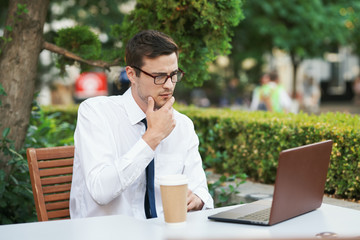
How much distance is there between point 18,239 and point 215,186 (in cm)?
276

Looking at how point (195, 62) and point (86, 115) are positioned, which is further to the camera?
point (195, 62)

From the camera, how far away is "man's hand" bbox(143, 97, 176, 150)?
235 centimetres

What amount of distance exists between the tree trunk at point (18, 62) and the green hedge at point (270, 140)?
5.33 feet

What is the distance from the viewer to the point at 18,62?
4125 millimetres

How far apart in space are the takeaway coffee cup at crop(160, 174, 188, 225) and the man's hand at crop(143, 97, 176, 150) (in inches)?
17.4

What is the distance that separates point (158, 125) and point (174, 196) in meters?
0.52

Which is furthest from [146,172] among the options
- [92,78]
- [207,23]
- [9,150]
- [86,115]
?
[92,78]

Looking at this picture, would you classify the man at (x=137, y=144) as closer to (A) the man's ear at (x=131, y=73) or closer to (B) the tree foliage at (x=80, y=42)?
(A) the man's ear at (x=131, y=73)

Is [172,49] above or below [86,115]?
above

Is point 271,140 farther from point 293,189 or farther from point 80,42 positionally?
point 293,189

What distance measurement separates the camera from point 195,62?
4.34 metres

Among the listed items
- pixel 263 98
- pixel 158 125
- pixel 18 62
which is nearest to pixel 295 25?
pixel 263 98

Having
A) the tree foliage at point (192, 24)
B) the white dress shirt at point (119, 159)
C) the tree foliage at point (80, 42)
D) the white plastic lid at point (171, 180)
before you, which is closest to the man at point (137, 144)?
the white dress shirt at point (119, 159)

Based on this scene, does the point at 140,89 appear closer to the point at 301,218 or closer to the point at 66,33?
the point at 301,218
